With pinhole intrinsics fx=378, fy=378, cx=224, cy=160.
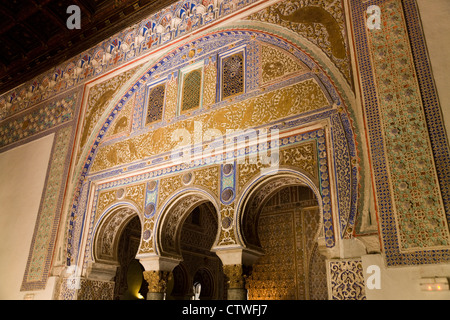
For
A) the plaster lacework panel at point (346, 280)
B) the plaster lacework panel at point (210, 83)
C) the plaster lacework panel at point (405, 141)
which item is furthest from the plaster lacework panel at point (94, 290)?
the plaster lacework panel at point (405, 141)

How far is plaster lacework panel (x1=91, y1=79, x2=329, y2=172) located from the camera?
3.94 metres

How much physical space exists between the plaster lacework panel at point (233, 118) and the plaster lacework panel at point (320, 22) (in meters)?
0.37

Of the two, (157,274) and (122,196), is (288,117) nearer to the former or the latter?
(157,274)

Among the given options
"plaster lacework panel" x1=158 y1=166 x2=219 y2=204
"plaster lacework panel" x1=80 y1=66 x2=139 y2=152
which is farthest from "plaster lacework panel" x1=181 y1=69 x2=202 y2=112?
"plaster lacework panel" x1=80 y1=66 x2=139 y2=152

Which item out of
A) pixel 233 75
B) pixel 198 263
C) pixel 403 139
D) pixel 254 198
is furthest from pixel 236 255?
pixel 198 263

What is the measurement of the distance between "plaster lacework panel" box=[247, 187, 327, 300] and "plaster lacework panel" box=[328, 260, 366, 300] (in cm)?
378

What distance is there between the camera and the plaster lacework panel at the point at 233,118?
394 centimetres

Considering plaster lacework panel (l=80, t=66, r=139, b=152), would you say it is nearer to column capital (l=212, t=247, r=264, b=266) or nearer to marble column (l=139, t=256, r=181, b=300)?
marble column (l=139, t=256, r=181, b=300)

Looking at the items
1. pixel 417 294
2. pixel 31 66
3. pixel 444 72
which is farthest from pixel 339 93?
pixel 31 66

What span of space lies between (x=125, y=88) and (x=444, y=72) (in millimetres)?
4153

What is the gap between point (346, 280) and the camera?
3.04 meters

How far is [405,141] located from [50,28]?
5831mm

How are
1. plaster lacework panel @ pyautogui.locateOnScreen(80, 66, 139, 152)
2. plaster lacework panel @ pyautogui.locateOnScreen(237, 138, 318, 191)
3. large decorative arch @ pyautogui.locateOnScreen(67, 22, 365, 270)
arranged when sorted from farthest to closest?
plaster lacework panel @ pyautogui.locateOnScreen(80, 66, 139, 152) → plaster lacework panel @ pyautogui.locateOnScreen(237, 138, 318, 191) → large decorative arch @ pyautogui.locateOnScreen(67, 22, 365, 270)

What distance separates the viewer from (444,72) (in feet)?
10.2
